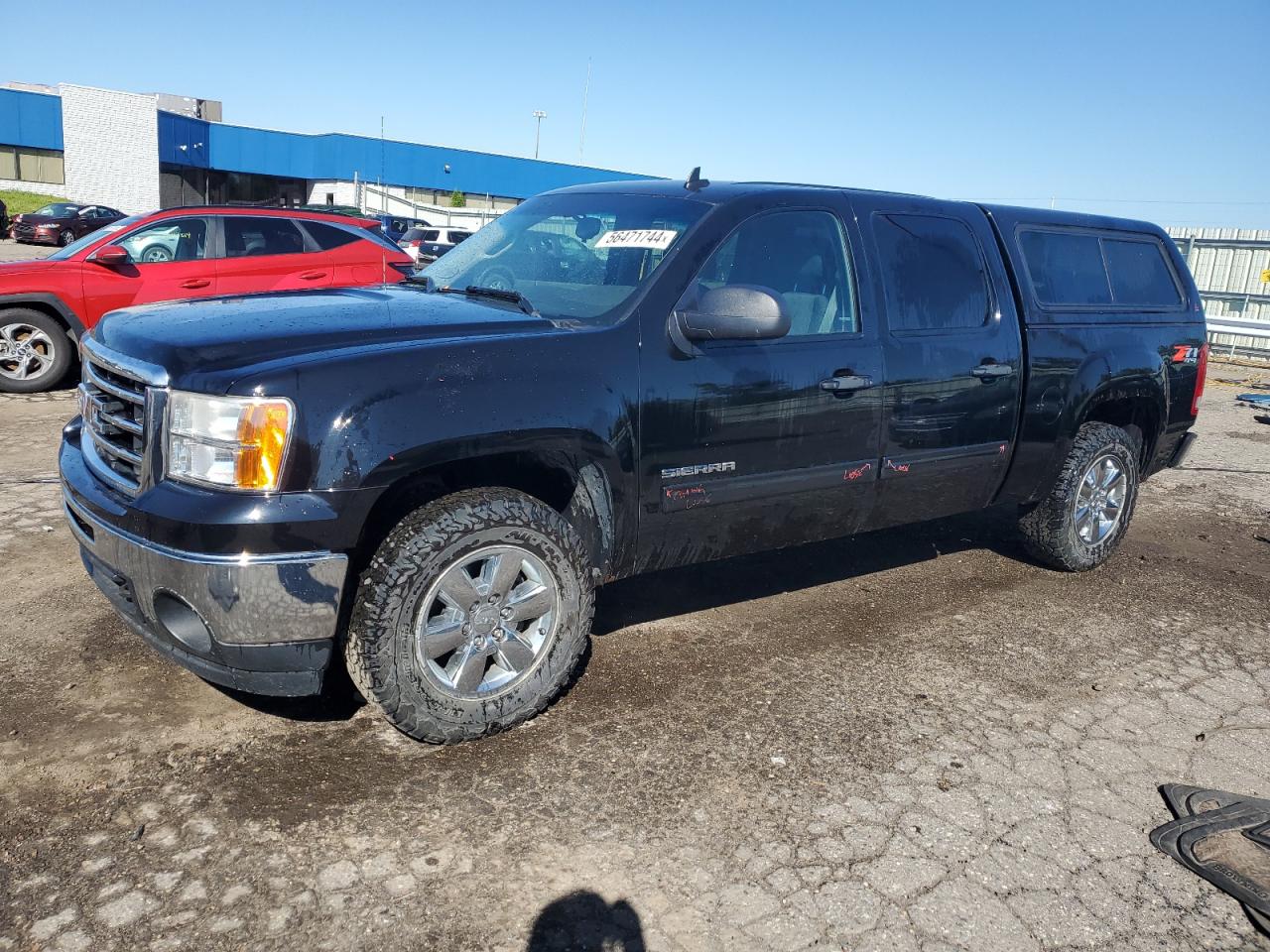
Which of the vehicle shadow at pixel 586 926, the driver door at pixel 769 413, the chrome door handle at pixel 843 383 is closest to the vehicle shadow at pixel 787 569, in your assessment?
the driver door at pixel 769 413

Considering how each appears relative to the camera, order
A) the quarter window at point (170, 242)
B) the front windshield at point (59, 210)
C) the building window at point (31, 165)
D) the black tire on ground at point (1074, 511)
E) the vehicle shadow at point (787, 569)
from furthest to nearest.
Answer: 1. the building window at point (31, 165)
2. the front windshield at point (59, 210)
3. the quarter window at point (170, 242)
4. the black tire on ground at point (1074, 511)
5. the vehicle shadow at point (787, 569)

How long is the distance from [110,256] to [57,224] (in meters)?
25.0

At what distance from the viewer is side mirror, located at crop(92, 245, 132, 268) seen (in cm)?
909

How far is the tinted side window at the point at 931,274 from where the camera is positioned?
4.45 meters

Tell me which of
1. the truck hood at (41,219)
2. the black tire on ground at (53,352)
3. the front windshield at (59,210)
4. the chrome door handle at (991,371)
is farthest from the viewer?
the front windshield at (59,210)

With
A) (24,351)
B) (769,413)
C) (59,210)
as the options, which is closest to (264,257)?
(24,351)

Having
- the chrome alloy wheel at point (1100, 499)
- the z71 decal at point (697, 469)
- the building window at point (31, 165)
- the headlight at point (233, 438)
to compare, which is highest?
the building window at point (31, 165)

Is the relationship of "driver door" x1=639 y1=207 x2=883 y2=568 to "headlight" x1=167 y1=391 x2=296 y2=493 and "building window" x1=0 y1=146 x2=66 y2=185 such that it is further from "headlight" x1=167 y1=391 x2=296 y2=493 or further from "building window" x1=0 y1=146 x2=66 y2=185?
"building window" x1=0 y1=146 x2=66 y2=185

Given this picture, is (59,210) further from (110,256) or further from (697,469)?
(697,469)

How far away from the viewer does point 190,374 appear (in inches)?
117

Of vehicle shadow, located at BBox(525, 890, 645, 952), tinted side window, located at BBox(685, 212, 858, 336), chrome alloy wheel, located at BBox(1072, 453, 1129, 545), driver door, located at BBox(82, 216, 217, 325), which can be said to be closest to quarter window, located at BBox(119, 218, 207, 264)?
driver door, located at BBox(82, 216, 217, 325)

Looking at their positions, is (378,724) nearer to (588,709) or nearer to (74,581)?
(588,709)

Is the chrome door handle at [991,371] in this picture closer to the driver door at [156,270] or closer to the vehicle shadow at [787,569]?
the vehicle shadow at [787,569]

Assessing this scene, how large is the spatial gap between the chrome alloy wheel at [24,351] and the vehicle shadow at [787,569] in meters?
6.68
